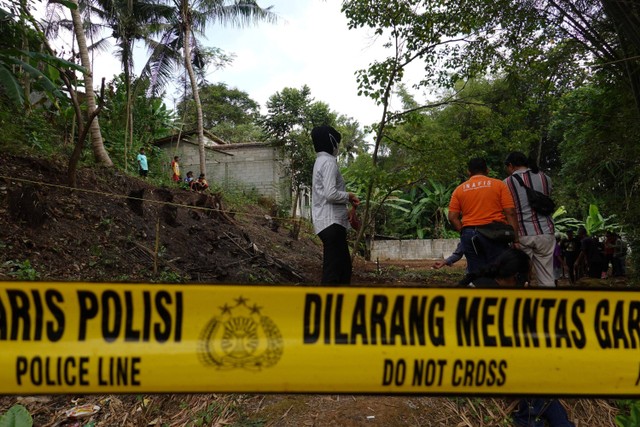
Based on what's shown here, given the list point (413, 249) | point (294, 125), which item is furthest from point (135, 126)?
point (413, 249)

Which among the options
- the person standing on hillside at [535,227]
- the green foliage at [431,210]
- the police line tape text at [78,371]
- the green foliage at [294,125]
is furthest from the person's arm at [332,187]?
the green foliage at [431,210]

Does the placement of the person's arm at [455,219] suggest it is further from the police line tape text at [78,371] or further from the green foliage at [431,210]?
the green foliage at [431,210]

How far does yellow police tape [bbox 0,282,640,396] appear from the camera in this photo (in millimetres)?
1905

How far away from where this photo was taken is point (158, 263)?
6703 millimetres

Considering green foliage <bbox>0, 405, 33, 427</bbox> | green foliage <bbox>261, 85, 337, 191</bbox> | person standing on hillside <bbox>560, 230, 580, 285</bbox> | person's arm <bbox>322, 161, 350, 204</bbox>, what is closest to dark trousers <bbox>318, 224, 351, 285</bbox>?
person's arm <bbox>322, 161, 350, 204</bbox>

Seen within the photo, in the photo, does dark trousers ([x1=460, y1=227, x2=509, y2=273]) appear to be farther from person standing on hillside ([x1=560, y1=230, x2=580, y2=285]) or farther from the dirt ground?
person standing on hillside ([x1=560, y1=230, x2=580, y2=285])

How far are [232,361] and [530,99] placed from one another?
707 cm

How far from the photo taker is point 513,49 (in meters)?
7.11

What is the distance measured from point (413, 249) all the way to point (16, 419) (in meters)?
19.8

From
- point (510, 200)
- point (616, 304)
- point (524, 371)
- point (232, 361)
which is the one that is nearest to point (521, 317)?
point (524, 371)

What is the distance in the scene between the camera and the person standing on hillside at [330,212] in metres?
3.35

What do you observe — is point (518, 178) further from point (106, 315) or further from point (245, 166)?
point (245, 166)

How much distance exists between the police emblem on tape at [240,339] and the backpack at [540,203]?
2528mm

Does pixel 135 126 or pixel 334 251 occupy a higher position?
pixel 135 126
